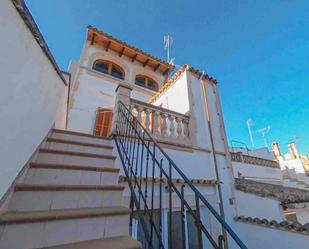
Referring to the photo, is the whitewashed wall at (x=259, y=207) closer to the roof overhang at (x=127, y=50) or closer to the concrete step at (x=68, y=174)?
the concrete step at (x=68, y=174)

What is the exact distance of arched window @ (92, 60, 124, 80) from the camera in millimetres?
7298

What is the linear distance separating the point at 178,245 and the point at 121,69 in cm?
737

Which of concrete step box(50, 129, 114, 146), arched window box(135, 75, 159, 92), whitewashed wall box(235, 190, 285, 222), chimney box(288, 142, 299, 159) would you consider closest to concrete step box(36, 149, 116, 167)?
concrete step box(50, 129, 114, 146)

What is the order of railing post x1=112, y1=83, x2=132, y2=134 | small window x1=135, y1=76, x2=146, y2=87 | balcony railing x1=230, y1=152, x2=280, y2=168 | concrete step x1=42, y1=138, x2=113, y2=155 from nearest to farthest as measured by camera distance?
concrete step x1=42, y1=138, x2=113, y2=155 < railing post x1=112, y1=83, x2=132, y2=134 < balcony railing x1=230, y1=152, x2=280, y2=168 < small window x1=135, y1=76, x2=146, y2=87

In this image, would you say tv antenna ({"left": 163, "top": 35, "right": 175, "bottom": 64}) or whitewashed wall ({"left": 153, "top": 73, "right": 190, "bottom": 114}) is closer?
whitewashed wall ({"left": 153, "top": 73, "right": 190, "bottom": 114})

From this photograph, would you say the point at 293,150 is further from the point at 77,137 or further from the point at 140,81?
the point at 77,137

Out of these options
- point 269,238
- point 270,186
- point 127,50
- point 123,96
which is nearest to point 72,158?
point 123,96

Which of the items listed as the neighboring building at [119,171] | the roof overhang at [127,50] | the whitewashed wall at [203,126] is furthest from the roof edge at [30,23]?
the roof overhang at [127,50]

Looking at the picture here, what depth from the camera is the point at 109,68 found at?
7551mm

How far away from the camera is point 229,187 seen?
3.73 metres

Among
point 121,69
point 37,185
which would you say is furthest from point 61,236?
point 121,69

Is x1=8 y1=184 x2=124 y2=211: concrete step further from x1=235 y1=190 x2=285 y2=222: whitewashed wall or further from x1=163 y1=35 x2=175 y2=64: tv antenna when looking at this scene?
x1=163 y1=35 x2=175 y2=64: tv antenna

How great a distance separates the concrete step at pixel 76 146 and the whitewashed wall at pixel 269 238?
3.17 m

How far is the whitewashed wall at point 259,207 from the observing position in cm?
364
